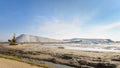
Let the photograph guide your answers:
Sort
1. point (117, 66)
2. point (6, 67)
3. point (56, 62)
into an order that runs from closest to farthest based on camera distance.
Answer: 1. point (6, 67)
2. point (117, 66)
3. point (56, 62)

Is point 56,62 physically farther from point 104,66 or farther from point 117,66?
point 117,66

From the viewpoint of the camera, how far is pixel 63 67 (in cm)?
2375

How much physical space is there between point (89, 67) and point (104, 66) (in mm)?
2051

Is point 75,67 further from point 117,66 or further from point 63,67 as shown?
point 117,66

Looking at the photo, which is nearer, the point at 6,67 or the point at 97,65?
the point at 6,67

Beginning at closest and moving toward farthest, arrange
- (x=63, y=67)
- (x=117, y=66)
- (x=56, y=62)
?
1. (x=117, y=66)
2. (x=63, y=67)
3. (x=56, y=62)

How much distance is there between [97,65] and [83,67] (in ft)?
7.12

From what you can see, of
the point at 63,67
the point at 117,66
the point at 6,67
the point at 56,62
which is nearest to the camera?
the point at 6,67

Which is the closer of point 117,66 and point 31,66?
point 31,66

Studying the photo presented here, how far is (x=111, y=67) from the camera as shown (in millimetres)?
22719

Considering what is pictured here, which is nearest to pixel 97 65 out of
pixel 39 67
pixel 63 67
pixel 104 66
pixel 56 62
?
pixel 104 66

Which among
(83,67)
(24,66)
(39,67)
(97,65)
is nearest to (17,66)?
(24,66)

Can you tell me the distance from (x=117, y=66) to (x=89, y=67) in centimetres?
339

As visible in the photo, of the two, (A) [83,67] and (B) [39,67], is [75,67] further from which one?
(B) [39,67]
